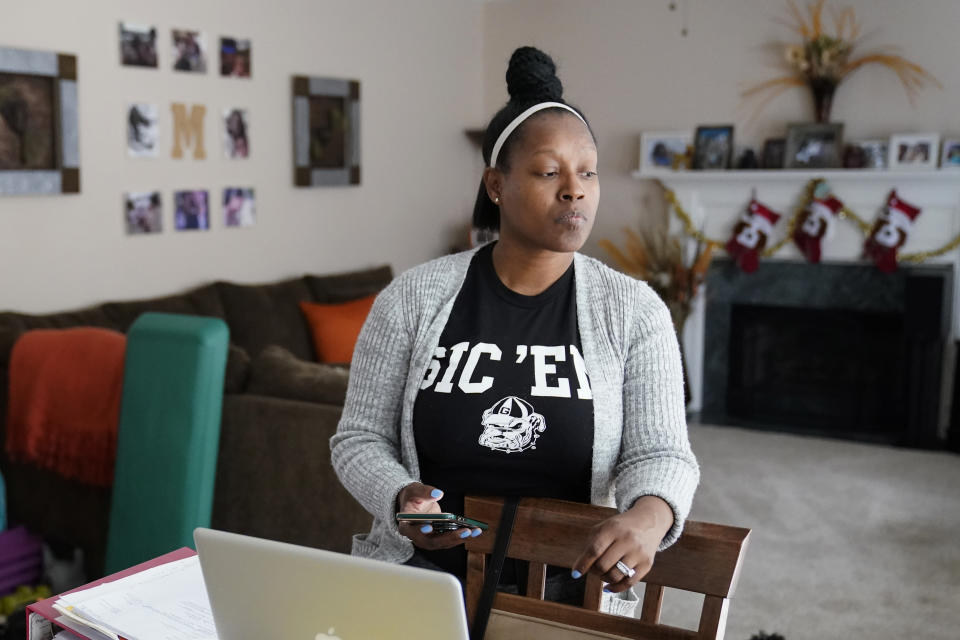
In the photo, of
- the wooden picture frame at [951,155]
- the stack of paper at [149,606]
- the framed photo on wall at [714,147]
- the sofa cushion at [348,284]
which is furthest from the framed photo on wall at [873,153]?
the stack of paper at [149,606]

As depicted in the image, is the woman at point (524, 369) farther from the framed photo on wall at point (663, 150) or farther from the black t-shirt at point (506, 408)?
the framed photo on wall at point (663, 150)

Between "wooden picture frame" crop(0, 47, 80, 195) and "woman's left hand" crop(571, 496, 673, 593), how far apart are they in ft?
10.3

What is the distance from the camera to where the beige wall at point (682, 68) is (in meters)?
4.93

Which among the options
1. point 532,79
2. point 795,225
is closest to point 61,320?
point 532,79

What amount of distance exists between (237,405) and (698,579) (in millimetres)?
1958

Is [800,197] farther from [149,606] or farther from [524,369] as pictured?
[149,606]

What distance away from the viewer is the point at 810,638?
2.91 metres

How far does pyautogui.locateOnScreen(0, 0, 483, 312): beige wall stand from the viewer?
12.5 feet

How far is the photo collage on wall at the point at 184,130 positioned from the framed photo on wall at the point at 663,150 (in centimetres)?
224

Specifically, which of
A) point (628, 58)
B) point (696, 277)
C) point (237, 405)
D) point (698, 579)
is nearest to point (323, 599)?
point (698, 579)

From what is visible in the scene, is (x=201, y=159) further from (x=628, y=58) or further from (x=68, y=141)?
(x=628, y=58)

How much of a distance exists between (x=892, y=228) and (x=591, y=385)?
4110mm

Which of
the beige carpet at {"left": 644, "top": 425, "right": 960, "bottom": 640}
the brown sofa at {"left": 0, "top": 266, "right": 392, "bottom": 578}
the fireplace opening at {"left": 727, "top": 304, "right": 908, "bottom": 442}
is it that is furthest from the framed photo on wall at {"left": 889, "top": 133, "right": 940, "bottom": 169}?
the brown sofa at {"left": 0, "top": 266, "right": 392, "bottom": 578}

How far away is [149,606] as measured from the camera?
4.52ft
